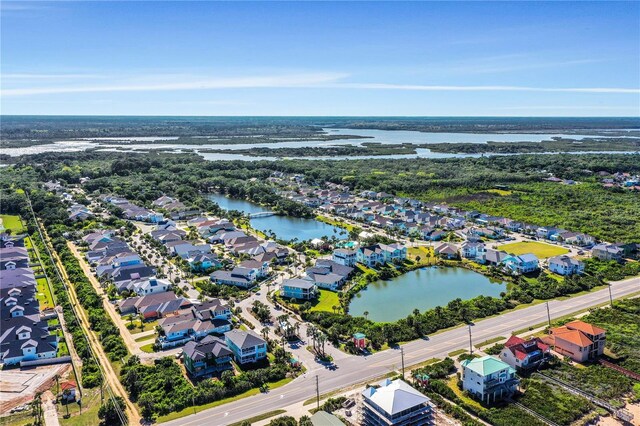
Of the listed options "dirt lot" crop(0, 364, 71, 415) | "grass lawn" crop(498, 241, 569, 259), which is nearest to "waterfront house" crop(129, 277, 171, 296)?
"dirt lot" crop(0, 364, 71, 415)

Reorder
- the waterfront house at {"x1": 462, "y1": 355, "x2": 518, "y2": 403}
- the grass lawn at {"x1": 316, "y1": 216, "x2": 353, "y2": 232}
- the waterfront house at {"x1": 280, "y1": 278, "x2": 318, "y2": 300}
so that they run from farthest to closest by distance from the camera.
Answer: the grass lawn at {"x1": 316, "y1": 216, "x2": 353, "y2": 232}
the waterfront house at {"x1": 280, "y1": 278, "x2": 318, "y2": 300}
the waterfront house at {"x1": 462, "y1": 355, "x2": 518, "y2": 403}

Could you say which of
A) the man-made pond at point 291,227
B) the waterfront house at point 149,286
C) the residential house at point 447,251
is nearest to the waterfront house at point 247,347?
the waterfront house at point 149,286

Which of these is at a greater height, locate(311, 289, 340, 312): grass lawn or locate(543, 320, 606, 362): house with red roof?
locate(543, 320, 606, 362): house with red roof

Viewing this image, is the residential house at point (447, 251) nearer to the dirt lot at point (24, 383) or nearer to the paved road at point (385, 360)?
the paved road at point (385, 360)

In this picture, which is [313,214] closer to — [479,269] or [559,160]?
[479,269]

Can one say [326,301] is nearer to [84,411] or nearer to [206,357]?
[206,357]

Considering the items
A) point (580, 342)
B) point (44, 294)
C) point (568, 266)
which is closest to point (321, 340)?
point (580, 342)

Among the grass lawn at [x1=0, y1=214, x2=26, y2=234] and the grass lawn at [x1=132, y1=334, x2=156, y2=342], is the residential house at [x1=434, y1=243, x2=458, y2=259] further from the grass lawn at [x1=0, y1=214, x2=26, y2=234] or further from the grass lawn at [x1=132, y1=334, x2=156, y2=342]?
the grass lawn at [x1=0, y1=214, x2=26, y2=234]
